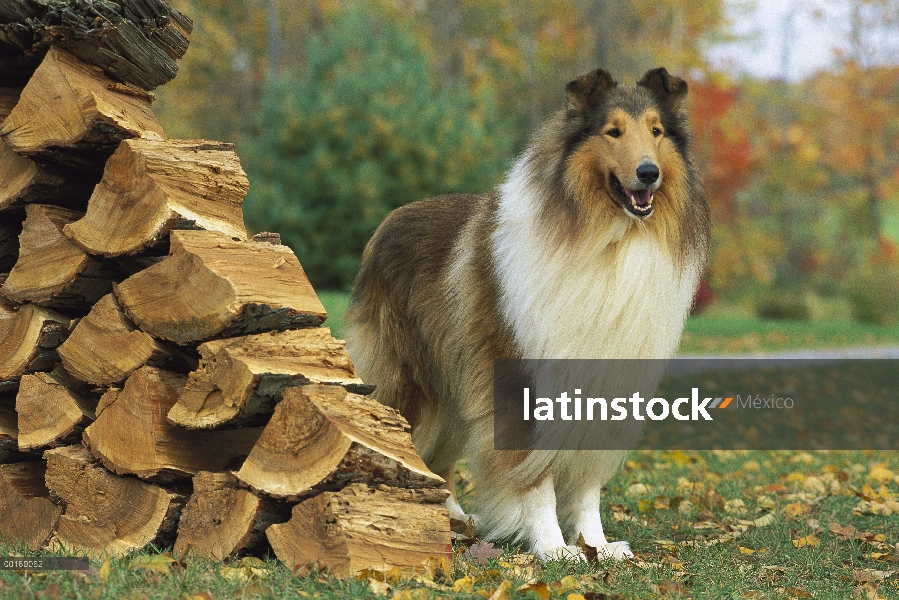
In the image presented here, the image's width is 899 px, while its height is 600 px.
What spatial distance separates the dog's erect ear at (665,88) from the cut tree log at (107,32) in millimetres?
2259

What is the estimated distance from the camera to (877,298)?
2169cm

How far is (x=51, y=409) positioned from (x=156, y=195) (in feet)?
3.56

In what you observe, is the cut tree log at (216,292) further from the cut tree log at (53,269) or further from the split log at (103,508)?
the split log at (103,508)

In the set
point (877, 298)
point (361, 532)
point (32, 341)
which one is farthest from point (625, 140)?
point (877, 298)

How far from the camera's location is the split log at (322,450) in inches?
134

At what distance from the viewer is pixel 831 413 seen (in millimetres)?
11148

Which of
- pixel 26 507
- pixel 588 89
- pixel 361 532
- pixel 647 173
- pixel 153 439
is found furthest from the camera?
pixel 588 89

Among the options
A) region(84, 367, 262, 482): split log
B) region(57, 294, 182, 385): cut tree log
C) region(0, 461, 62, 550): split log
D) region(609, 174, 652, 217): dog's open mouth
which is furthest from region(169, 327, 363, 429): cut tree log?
region(609, 174, 652, 217): dog's open mouth

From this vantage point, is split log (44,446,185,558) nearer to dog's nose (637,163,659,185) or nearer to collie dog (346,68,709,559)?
collie dog (346,68,709,559)

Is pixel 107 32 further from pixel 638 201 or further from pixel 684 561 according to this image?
pixel 684 561

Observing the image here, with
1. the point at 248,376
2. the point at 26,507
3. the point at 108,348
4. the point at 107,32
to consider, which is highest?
the point at 107,32

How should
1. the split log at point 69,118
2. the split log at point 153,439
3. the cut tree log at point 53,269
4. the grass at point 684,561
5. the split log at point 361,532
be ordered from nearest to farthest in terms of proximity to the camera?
the grass at point 684,561 → the split log at point 361,532 → the split log at point 153,439 → the split log at point 69,118 → the cut tree log at point 53,269

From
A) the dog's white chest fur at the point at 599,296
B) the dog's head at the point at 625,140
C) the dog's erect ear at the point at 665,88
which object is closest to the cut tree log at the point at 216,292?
the dog's white chest fur at the point at 599,296

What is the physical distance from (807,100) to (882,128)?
4594 mm
